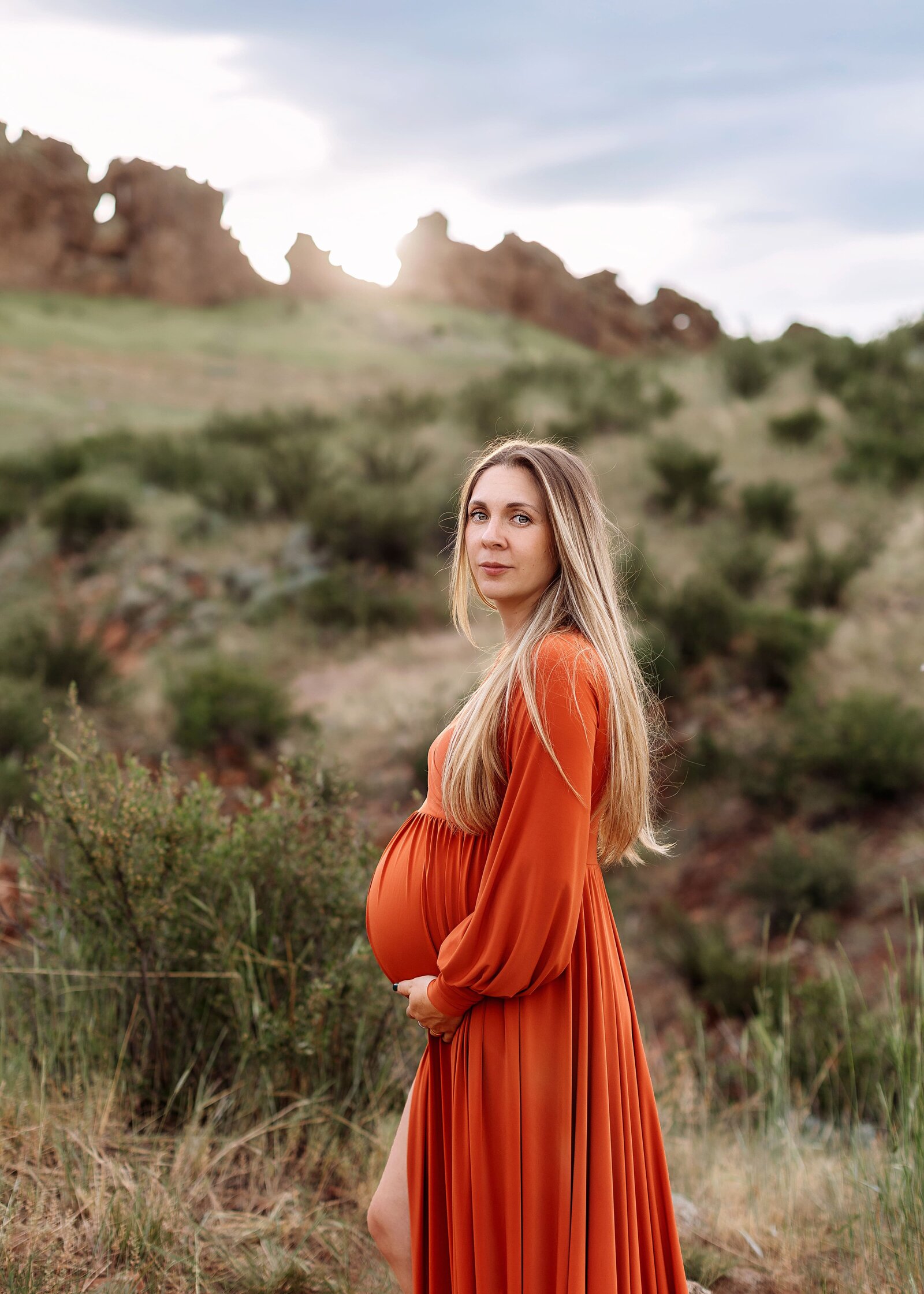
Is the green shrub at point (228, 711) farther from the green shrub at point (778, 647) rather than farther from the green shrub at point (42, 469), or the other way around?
the green shrub at point (42, 469)

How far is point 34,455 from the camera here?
55.0 feet

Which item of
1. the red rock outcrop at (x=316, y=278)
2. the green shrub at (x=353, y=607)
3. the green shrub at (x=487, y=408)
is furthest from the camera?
the red rock outcrop at (x=316, y=278)

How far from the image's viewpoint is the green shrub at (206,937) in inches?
116

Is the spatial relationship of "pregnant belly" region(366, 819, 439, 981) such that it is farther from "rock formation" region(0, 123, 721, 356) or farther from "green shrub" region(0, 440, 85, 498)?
"rock formation" region(0, 123, 721, 356)

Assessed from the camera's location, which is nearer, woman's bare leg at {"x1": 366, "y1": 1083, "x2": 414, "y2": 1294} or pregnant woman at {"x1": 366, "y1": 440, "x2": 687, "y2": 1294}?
pregnant woman at {"x1": 366, "y1": 440, "x2": 687, "y2": 1294}

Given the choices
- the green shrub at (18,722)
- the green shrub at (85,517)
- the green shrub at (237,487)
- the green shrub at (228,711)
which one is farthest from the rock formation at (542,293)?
the green shrub at (18,722)

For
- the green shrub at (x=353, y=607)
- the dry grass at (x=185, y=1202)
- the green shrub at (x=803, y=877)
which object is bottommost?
the green shrub at (x=803, y=877)

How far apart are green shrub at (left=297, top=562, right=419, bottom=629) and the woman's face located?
919 centimetres

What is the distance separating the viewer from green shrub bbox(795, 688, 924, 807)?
24.0ft

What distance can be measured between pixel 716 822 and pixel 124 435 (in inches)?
581

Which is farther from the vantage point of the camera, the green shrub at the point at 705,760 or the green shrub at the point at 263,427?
the green shrub at the point at 263,427

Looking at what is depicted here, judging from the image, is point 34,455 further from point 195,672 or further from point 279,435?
point 195,672

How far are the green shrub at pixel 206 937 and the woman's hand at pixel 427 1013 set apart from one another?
1149 mm

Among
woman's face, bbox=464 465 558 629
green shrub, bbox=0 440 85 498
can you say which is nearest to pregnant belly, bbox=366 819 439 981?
woman's face, bbox=464 465 558 629
